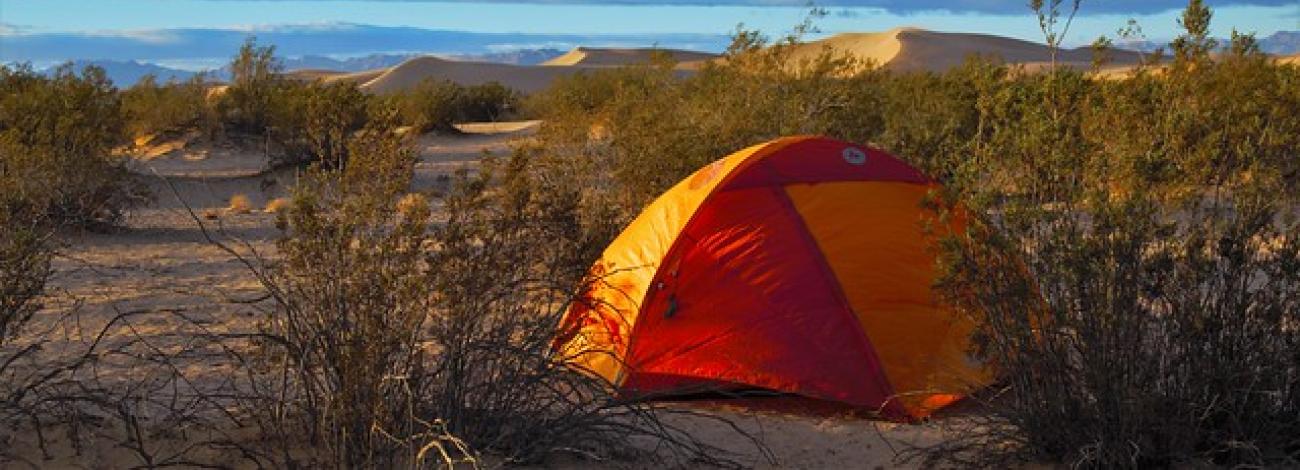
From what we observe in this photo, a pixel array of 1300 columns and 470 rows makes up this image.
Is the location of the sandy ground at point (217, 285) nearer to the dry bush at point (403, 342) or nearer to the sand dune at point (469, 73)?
the dry bush at point (403, 342)

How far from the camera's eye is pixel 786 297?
652 cm

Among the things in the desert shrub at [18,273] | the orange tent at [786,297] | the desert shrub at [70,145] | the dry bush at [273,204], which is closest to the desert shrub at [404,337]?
the desert shrub at [18,273]

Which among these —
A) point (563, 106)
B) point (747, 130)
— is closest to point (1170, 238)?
point (747, 130)

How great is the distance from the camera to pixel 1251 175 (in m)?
5.07

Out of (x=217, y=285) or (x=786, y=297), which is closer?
(x=786, y=297)

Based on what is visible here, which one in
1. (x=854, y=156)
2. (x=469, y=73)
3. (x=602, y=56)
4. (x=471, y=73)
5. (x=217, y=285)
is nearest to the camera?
(x=854, y=156)

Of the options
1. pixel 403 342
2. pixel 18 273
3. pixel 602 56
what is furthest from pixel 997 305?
pixel 602 56

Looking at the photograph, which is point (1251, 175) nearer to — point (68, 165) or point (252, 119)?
point (68, 165)

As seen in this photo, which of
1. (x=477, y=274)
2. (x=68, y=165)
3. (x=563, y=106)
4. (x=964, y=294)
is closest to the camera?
(x=477, y=274)

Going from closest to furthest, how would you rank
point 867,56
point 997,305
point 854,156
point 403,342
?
1. point 403,342
2. point 997,305
3. point 854,156
4. point 867,56

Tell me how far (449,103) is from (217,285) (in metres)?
19.3

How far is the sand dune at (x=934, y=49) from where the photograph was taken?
2911 inches

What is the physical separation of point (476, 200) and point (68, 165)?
903 centimetres

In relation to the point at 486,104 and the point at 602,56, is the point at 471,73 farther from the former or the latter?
the point at 486,104
